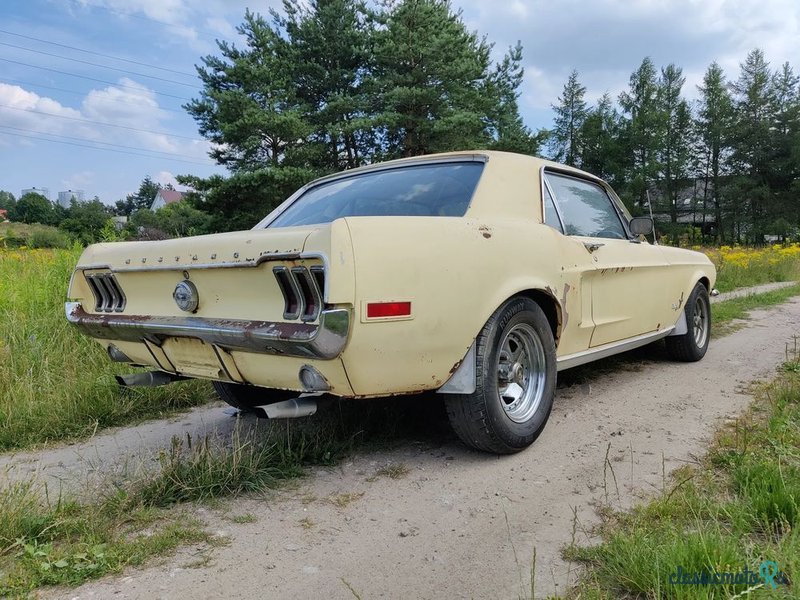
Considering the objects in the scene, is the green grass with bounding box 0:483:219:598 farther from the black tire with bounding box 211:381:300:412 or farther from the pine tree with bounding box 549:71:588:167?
the pine tree with bounding box 549:71:588:167

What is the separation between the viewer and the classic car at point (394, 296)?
218 cm

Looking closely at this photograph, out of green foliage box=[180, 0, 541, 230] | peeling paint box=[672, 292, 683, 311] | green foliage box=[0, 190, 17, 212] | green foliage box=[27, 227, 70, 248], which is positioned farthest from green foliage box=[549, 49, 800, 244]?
green foliage box=[0, 190, 17, 212]

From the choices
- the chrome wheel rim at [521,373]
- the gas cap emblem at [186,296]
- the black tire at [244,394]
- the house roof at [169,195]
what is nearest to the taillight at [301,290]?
the gas cap emblem at [186,296]

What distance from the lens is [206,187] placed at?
18.8 meters

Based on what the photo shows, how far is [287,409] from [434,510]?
75cm

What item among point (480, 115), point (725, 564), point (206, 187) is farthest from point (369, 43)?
point (725, 564)

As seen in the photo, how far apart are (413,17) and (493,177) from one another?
60.1ft

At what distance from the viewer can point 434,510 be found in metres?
2.35

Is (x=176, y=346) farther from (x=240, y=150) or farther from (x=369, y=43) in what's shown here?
(x=369, y=43)

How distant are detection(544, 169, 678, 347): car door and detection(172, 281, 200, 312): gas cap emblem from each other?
217cm

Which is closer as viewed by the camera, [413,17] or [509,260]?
[509,260]

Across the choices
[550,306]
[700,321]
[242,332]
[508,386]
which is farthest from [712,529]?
[700,321]

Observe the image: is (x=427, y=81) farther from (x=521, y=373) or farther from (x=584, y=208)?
(x=521, y=373)

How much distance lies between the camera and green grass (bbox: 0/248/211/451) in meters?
3.60
